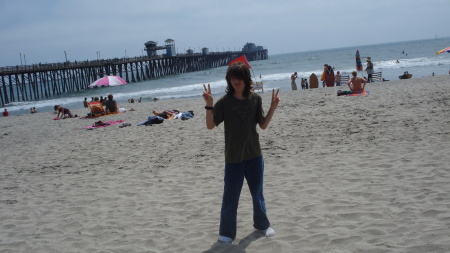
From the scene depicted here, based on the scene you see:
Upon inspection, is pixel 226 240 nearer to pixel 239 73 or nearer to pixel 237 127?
pixel 237 127

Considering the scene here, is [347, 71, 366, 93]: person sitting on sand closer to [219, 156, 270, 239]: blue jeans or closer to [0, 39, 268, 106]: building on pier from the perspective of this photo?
[219, 156, 270, 239]: blue jeans

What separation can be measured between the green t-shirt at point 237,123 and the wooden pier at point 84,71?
37.1 m

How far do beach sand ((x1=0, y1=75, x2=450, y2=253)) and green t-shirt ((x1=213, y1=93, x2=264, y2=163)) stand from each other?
2.45 ft

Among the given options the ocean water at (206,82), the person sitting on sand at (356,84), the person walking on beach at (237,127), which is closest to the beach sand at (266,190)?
the person walking on beach at (237,127)

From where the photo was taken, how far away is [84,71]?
192 feet

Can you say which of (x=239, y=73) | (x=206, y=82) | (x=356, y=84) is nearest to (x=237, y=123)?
(x=239, y=73)

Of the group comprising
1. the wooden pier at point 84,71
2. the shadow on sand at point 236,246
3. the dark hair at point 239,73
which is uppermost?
the wooden pier at point 84,71

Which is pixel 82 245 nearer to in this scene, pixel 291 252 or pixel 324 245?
pixel 291 252

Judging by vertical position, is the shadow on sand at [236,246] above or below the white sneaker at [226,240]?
below

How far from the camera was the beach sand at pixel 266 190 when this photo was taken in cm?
320

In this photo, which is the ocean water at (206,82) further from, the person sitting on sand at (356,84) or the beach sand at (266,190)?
the beach sand at (266,190)

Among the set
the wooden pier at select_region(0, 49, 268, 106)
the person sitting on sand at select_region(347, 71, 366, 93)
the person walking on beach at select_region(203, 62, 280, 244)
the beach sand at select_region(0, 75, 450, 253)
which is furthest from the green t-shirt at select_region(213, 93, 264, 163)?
the wooden pier at select_region(0, 49, 268, 106)

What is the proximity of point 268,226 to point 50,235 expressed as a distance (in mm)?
2063

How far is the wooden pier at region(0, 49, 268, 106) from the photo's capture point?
38594 millimetres
